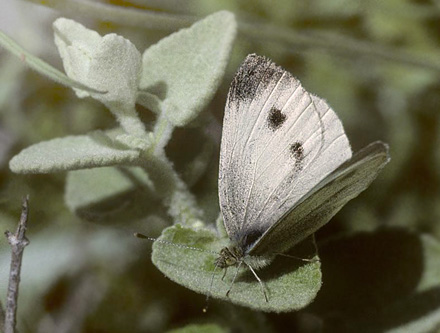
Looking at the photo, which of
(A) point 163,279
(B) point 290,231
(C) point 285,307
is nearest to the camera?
(C) point 285,307

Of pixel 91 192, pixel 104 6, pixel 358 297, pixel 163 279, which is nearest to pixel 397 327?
pixel 358 297

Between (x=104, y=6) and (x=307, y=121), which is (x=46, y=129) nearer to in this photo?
(x=104, y=6)

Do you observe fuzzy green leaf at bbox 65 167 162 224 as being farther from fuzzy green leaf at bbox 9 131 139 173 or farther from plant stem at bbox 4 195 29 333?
plant stem at bbox 4 195 29 333

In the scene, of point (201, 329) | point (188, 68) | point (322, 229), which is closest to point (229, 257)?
point (201, 329)

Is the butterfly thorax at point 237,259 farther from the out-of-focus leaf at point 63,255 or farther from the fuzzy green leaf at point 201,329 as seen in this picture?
the out-of-focus leaf at point 63,255

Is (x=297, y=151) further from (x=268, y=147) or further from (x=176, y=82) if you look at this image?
(x=176, y=82)

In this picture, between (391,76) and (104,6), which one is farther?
(391,76)

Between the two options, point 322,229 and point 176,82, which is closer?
point 176,82

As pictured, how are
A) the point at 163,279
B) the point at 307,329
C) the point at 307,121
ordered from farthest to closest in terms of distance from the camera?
the point at 163,279
the point at 307,329
the point at 307,121
